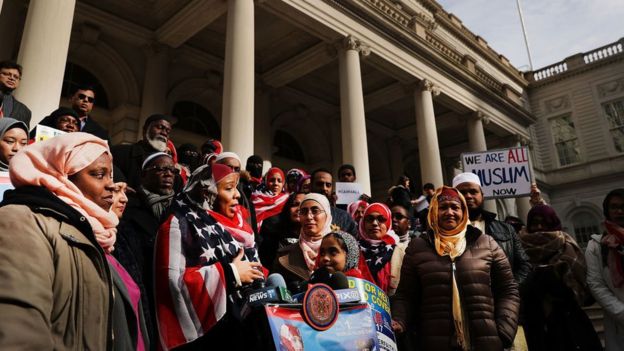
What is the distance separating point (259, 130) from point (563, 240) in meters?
11.9

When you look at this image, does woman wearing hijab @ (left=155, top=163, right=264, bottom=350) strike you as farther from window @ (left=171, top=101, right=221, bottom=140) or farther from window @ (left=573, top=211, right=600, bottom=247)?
window @ (left=573, top=211, right=600, bottom=247)

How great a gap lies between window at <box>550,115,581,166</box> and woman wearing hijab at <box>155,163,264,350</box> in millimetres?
28189

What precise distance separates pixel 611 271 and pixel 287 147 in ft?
46.9

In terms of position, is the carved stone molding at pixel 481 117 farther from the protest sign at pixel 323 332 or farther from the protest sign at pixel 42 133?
the protest sign at pixel 323 332

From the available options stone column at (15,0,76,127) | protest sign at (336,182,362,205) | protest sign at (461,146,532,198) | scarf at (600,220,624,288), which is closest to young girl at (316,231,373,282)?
scarf at (600,220,624,288)

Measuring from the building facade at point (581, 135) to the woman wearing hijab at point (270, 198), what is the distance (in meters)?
24.1

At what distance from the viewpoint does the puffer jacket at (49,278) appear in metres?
1.28

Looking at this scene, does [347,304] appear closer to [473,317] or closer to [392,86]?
[473,317]

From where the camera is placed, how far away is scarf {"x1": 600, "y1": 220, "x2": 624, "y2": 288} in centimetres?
377

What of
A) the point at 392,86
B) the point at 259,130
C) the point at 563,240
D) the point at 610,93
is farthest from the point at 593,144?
→ the point at 563,240

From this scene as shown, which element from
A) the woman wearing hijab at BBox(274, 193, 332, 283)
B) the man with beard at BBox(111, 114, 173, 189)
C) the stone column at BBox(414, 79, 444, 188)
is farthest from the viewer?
the stone column at BBox(414, 79, 444, 188)

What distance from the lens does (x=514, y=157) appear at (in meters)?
7.16

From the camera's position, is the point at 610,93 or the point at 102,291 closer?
the point at 102,291

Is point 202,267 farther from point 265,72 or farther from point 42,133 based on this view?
point 265,72
